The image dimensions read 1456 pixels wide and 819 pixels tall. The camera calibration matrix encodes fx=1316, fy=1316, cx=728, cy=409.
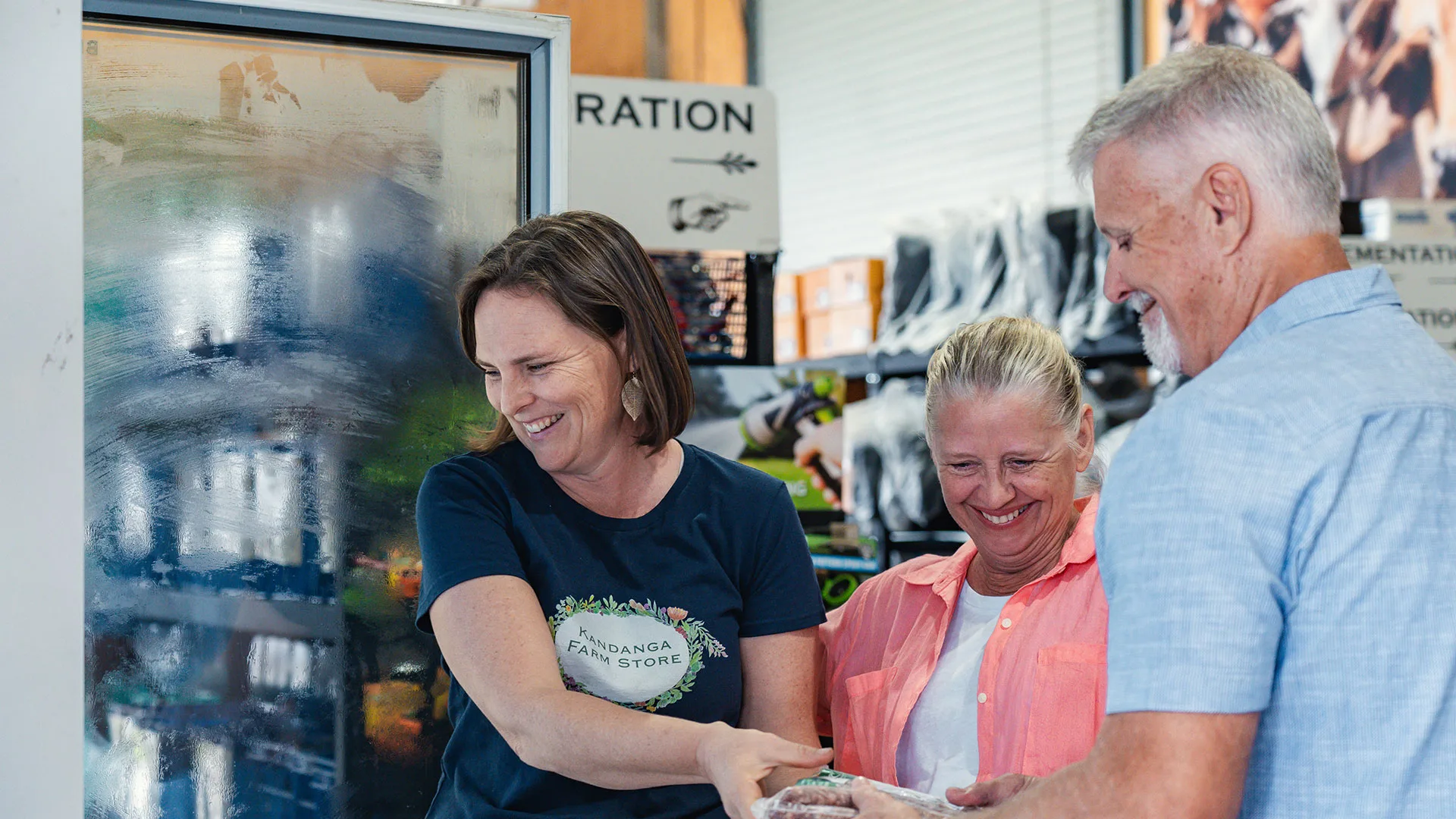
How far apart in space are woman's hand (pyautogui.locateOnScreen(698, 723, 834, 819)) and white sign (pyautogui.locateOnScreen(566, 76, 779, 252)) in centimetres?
190

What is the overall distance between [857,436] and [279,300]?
12.0 feet

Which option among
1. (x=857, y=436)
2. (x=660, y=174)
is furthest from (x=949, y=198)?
(x=660, y=174)

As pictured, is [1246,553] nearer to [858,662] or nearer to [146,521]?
[858,662]

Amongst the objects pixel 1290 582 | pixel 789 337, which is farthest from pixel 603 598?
pixel 789 337

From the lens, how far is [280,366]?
1867mm

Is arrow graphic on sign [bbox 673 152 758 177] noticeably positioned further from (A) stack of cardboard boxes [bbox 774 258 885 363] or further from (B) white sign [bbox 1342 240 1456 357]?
(A) stack of cardboard boxes [bbox 774 258 885 363]

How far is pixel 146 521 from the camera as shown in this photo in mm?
1782

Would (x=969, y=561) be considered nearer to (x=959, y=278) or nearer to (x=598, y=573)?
(x=598, y=573)

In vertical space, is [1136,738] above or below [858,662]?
above

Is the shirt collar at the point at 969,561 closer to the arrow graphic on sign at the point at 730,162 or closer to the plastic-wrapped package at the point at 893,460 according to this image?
the arrow graphic on sign at the point at 730,162

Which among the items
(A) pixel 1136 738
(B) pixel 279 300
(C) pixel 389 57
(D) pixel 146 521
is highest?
(C) pixel 389 57

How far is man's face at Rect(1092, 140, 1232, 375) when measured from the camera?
3.76ft

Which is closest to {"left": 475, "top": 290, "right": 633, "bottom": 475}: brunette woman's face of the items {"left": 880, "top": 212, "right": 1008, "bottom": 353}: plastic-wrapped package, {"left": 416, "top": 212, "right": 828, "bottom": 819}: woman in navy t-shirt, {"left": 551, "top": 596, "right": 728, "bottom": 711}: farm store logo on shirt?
{"left": 416, "top": 212, "right": 828, "bottom": 819}: woman in navy t-shirt

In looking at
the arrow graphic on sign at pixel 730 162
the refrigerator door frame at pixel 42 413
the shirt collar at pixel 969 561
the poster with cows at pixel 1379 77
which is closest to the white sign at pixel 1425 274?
the poster with cows at pixel 1379 77
